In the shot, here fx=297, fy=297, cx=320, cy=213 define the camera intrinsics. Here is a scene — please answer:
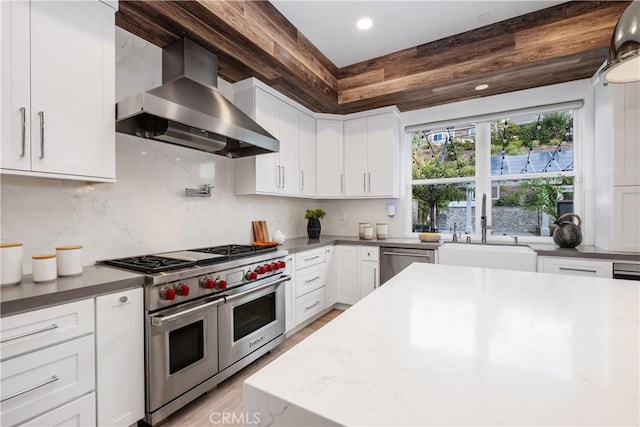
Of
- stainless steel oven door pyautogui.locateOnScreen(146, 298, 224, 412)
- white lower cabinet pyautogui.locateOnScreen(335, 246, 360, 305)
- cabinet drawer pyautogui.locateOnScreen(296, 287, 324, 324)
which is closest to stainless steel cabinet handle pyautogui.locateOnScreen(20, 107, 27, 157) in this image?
stainless steel oven door pyautogui.locateOnScreen(146, 298, 224, 412)

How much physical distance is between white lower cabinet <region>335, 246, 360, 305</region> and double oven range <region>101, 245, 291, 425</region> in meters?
1.22

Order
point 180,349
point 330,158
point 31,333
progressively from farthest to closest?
point 330,158, point 180,349, point 31,333

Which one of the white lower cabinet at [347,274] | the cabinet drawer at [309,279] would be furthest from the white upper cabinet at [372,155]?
the cabinet drawer at [309,279]

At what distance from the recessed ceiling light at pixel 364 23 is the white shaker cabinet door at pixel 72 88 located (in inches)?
74.0

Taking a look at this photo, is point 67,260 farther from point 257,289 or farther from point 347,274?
point 347,274

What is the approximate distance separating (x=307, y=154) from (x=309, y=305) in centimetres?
174

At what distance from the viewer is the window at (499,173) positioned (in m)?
3.18

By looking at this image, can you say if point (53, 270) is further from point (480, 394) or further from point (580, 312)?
point (580, 312)

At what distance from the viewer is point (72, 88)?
1571mm

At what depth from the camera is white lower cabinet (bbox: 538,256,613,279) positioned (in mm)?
2385

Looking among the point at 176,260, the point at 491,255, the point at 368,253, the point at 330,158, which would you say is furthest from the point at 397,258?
the point at 176,260

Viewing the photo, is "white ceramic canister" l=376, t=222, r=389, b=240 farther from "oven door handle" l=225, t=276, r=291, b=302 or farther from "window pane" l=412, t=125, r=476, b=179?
"oven door handle" l=225, t=276, r=291, b=302

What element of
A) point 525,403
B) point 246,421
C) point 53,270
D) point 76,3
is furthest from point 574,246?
point 76,3

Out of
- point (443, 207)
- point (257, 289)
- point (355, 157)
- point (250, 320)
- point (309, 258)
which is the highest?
point (355, 157)
